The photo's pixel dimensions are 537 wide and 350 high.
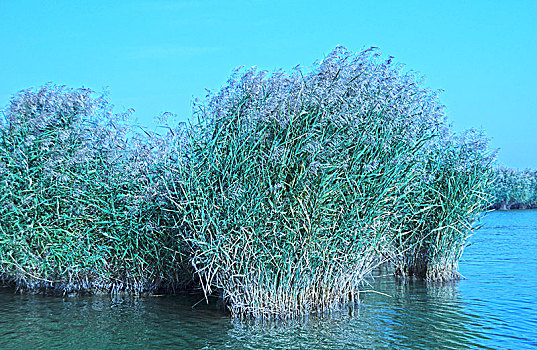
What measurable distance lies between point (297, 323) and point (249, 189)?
104 inches

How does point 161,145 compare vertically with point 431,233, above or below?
above

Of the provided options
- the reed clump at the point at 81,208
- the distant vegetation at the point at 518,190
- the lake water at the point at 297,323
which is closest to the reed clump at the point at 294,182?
the lake water at the point at 297,323

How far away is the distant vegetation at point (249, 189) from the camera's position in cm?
948

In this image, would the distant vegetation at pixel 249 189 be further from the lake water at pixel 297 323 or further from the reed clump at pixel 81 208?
the lake water at pixel 297 323

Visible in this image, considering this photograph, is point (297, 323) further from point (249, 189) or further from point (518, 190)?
point (518, 190)

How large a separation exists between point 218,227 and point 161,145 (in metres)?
2.87

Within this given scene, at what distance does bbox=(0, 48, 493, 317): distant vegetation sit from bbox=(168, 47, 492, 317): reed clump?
3cm

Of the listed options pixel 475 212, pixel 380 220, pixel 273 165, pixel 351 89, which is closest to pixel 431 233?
pixel 475 212

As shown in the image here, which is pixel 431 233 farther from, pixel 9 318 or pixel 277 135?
pixel 9 318

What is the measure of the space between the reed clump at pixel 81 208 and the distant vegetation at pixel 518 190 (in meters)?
49.2

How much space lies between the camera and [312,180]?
955 cm

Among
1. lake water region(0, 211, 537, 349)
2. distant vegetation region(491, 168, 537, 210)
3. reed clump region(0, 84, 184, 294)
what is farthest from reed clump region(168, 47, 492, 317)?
distant vegetation region(491, 168, 537, 210)

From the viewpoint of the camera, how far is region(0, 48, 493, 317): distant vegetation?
9.48m

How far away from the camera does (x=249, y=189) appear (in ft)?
30.6
